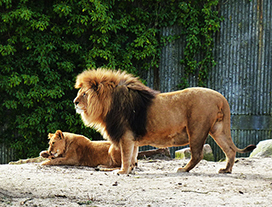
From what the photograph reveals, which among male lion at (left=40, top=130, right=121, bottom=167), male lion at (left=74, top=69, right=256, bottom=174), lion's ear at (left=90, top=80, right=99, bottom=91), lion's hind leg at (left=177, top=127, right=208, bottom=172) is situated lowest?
male lion at (left=40, top=130, right=121, bottom=167)

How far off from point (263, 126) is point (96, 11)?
511 centimetres

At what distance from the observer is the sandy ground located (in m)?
3.48

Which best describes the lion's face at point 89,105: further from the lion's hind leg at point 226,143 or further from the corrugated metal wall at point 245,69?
the corrugated metal wall at point 245,69

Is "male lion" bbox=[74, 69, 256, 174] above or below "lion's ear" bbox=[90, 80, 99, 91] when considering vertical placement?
below

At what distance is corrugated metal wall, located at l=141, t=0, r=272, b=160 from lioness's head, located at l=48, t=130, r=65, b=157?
434cm

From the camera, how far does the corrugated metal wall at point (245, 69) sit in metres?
9.63

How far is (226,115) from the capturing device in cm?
542

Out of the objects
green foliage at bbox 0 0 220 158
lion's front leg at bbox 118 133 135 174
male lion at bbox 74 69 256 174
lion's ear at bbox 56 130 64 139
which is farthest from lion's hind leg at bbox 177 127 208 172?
green foliage at bbox 0 0 220 158

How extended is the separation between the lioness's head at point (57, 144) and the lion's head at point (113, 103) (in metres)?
0.80

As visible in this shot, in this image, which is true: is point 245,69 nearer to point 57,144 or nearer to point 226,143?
point 226,143

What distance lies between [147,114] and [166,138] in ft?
1.42

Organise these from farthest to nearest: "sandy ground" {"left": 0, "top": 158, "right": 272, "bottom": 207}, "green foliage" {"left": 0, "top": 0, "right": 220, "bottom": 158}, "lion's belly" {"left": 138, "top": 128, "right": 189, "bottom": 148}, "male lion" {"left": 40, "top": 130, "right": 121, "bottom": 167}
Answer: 1. "green foliage" {"left": 0, "top": 0, "right": 220, "bottom": 158}
2. "male lion" {"left": 40, "top": 130, "right": 121, "bottom": 167}
3. "lion's belly" {"left": 138, "top": 128, "right": 189, "bottom": 148}
4. "sandy ground" {"left": 0, "top": 158, "right": 272, "bottom": 207}

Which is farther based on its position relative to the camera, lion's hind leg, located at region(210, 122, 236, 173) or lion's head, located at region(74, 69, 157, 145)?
lion's hind leg, located at region(210, 122, 236, 173)

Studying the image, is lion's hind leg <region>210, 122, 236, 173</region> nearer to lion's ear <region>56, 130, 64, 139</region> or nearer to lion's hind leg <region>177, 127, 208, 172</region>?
lion's hind leg <region>177, 127, 208, 172</region>
